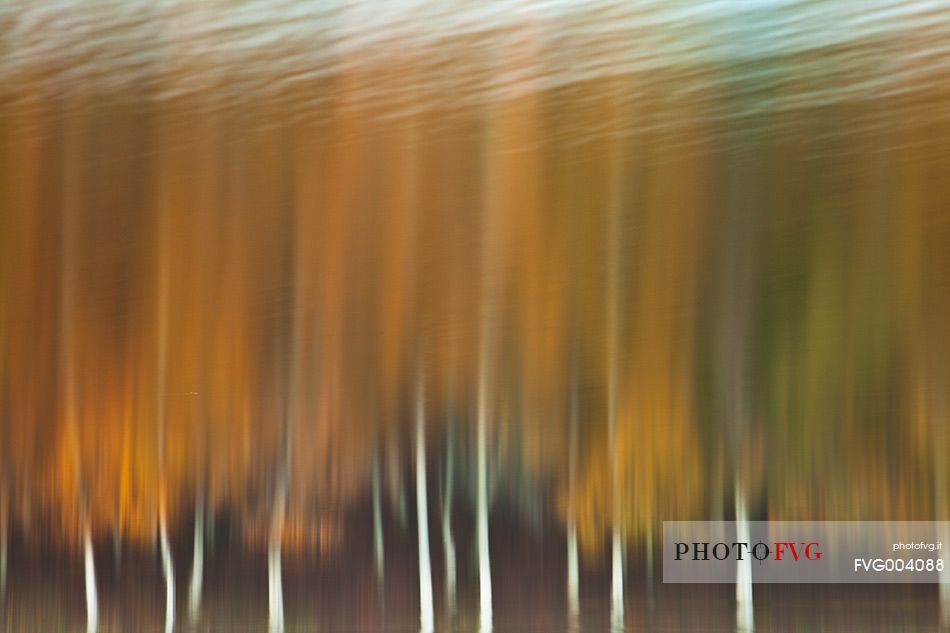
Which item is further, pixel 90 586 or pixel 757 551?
pixel 90 586

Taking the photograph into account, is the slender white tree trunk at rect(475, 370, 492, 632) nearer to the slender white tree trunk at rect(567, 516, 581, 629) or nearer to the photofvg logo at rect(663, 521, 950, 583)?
the slender white tree trunk at rect(567, 516, 581, 629)

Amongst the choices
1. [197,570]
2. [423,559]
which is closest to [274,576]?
[197,570]

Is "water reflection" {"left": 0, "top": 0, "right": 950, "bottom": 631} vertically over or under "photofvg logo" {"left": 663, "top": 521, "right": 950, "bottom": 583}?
over

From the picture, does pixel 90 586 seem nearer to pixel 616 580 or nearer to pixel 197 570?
pixel 197 570

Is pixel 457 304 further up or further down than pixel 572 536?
further up

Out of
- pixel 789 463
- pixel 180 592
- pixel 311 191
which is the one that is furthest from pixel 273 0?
pixel 789 463

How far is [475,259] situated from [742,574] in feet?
1.81

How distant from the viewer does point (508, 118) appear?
132cm

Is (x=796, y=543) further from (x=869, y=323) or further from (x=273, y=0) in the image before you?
(x=273, y=0)

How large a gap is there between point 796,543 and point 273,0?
1.06 meters

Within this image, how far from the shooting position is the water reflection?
122 centimetres

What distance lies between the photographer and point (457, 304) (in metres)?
1.30

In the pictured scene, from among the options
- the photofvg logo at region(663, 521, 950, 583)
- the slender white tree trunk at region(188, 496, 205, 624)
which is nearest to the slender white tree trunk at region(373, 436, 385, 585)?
the slender white tree trunk at region(188, 496, 205, 624)

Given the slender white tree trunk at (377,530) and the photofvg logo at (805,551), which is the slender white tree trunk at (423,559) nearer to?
the slender white tree trunk at (377,530)
